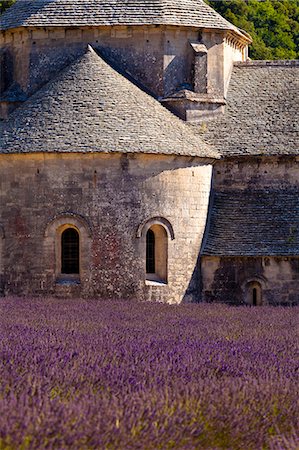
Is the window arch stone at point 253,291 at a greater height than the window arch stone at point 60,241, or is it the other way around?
A: the window arch stone at point 60,241

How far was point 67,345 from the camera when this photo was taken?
57.8ft

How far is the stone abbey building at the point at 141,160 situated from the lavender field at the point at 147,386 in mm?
7815

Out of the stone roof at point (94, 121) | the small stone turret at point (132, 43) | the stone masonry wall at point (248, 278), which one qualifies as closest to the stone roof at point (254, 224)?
the stone masonry wall at point (248, 278)

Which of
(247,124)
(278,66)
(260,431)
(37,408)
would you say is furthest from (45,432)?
(278,66)

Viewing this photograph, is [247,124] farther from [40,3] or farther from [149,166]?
[40,3]

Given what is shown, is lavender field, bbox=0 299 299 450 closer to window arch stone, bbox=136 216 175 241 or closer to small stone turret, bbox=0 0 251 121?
window arch stone, bbox=136 216 175 241

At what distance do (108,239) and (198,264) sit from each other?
3.07 meters

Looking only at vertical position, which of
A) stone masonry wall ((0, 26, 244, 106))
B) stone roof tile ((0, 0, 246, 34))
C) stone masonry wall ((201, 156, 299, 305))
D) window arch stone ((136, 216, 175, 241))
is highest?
stone roof tile ((0, 0, 246, 34))

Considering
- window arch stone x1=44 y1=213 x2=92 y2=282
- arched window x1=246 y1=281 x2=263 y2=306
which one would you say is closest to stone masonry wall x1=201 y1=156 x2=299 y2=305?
arched window x1=246 y1=281 x2=263 y2=306

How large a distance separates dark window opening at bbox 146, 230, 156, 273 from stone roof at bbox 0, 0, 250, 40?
6.51 meters

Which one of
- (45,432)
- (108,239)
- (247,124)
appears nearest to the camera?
(45,432)

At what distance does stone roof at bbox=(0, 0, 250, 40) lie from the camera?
1314 inches

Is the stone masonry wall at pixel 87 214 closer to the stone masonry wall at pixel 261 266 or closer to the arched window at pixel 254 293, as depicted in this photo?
the stone masonry wall at pixel 261 266

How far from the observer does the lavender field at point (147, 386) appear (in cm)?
1062
